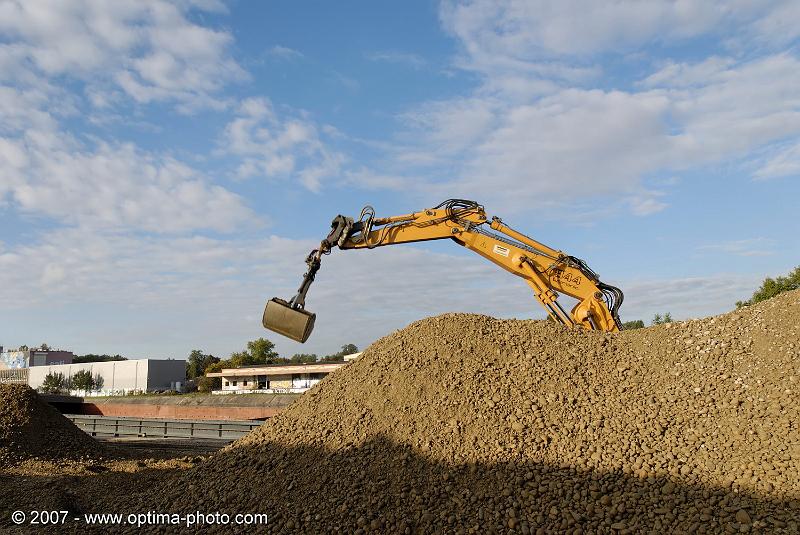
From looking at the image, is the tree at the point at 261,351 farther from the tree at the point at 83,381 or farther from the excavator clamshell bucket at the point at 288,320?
the excavator clamshell bucket at the point at 288,320

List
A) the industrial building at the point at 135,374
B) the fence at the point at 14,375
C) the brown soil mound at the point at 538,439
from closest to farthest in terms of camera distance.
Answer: the brown soil mound at the point at 538,439, the industrial building at the point at 135,374, the fence at the point at 14,375

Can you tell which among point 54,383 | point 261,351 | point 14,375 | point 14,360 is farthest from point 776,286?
point 14,360

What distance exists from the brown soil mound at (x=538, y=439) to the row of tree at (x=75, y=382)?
66.5 metres

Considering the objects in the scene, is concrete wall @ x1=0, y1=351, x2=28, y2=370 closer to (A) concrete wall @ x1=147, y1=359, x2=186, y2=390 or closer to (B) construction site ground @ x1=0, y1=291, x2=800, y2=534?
(A) concrete wall @ x1=147, y1=359, x2=186, y2=390

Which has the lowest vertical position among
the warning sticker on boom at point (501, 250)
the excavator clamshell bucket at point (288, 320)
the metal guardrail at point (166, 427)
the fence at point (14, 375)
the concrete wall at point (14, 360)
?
the metal guardrail at point (166, 427)

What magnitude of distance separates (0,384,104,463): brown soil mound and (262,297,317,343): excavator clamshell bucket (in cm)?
655

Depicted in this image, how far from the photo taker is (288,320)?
10797mm

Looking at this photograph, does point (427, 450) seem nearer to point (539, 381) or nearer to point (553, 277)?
point (539, 381)

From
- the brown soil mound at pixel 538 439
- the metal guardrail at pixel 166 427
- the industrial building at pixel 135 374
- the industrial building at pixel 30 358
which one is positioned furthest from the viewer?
the industrial building at pixel 30 358

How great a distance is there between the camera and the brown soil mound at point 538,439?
636cm

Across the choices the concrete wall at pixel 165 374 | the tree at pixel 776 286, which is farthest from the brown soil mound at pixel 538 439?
the concrete wall at pixel 165 374

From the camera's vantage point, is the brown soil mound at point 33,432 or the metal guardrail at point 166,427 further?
the metal guardrail at point 166,427

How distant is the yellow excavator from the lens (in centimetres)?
1090

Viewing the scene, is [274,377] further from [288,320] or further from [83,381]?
[288,320]
